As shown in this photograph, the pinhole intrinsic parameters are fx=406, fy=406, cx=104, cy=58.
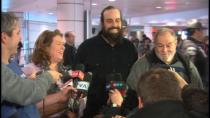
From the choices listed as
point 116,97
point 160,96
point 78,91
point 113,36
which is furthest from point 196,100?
point 113,36

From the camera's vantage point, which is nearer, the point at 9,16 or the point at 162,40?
the point at 9,16

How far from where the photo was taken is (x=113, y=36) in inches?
131

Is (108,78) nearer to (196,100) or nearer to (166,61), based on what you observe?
(166,61)

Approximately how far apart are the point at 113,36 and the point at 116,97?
3.05 ft

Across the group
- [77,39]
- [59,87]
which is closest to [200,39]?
[59,87]

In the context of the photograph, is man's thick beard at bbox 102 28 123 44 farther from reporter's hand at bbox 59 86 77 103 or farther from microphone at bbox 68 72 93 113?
reporter's hand at bbox 59 86 77 103

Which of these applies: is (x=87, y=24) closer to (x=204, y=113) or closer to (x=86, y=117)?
(x=86, y=117)

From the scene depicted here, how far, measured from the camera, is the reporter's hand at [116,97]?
2.48 m

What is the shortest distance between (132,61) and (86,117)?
0.62 metres

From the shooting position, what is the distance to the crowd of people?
1680 mm

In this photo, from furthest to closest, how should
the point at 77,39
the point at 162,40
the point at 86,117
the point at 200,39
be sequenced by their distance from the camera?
the point at 77,39 < the point at 200,39 < the point at 86,117 < the point at 162,40

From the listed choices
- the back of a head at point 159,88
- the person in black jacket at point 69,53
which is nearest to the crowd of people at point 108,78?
the back of a head at point 159,88

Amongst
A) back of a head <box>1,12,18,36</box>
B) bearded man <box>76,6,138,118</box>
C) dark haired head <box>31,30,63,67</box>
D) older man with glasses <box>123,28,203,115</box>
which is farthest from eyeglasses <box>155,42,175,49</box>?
back of a head <box>1,12,18,36</box>

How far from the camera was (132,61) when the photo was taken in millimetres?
3482
